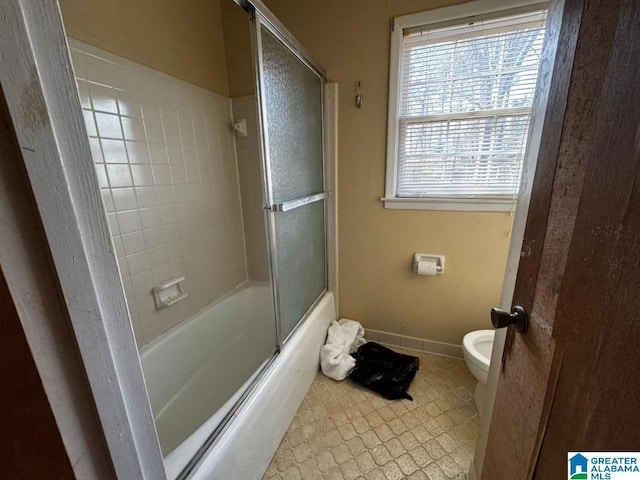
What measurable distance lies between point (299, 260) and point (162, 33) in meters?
1.47

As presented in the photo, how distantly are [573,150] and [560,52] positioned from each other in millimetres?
232

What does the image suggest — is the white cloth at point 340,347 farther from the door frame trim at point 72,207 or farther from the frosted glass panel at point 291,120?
the door frame trim at point 72,207

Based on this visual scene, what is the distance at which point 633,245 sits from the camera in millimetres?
354

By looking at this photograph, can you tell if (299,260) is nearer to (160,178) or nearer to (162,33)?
(160,178)

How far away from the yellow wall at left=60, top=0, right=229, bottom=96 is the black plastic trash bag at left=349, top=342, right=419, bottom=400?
6.92ft

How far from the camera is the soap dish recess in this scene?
1493mm

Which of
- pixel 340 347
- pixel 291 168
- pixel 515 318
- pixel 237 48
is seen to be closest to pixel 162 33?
pixel 237 48

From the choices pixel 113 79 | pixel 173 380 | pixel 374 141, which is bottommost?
pixel 173 380

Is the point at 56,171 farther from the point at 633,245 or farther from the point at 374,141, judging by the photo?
the point at 374,141

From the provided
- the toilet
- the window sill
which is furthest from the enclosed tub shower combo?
the toilet

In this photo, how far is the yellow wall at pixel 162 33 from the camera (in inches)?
44.8

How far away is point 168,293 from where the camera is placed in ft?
5.10

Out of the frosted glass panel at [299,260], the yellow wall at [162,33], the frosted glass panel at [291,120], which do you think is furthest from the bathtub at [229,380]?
the yellow wall at [162,33]

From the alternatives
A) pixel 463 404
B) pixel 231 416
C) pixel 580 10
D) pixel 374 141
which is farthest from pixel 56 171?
pixel 463 404
